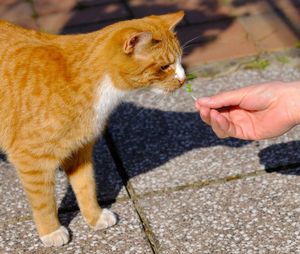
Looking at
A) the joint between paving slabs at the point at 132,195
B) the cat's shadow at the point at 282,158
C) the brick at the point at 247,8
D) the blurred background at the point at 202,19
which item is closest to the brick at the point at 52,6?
the blurred background at the point at 202,19

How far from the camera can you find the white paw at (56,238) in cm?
333

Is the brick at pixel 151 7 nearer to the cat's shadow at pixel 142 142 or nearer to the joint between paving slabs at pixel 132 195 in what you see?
the cat's shadow at pixel 142 142

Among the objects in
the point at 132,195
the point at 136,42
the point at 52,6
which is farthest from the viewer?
the point at 52,6

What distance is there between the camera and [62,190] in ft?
12.3

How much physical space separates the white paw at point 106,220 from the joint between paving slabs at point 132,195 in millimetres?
146

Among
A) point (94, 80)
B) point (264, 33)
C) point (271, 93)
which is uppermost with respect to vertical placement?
point (94, 80)

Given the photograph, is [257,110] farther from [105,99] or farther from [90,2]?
[90,2]

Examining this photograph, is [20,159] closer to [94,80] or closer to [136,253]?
[94,80]

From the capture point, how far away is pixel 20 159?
321 cm

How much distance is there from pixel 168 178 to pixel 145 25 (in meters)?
1.00

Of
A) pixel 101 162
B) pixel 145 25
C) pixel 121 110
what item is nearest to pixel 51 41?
pixel 145 25

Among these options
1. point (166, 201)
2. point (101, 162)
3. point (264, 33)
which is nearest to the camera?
point (166, 201)

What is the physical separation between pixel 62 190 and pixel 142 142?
66 cm

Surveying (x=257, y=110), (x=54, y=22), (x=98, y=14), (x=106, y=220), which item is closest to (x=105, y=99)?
(x=106, y=220)
